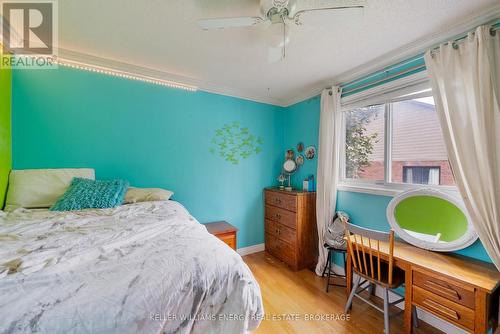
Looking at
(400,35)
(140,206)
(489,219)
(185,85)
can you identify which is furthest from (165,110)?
(489,219)

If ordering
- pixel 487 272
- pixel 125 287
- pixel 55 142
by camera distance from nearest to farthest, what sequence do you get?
pixel 125 287 → pixel 487 272 → pixel 55 142

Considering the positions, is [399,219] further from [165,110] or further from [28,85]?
[28,85]

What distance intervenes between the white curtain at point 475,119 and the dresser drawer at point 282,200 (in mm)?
1504

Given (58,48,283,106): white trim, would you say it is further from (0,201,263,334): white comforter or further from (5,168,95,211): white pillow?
(0,201,263,334): white comforter

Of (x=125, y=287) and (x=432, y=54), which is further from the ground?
(x=432, y=54)

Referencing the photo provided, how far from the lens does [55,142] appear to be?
6.32 ft

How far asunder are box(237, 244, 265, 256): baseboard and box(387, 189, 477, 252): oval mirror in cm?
185

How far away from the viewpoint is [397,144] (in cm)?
195

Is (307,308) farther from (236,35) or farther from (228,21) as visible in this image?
(236,35)

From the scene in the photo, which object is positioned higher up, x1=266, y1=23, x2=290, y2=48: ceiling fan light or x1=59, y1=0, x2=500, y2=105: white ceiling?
x1=59, y1=0, x2=500, y2=105: white ceiling

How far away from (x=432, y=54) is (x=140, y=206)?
2736 millimetres

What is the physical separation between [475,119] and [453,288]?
113 centimetres

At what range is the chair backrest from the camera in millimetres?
1437

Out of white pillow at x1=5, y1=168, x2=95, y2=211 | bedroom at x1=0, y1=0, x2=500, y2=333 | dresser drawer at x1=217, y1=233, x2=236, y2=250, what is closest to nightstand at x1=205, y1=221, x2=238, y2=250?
dresser drawer at x1=217, y1=233, x2=236, y2=250
